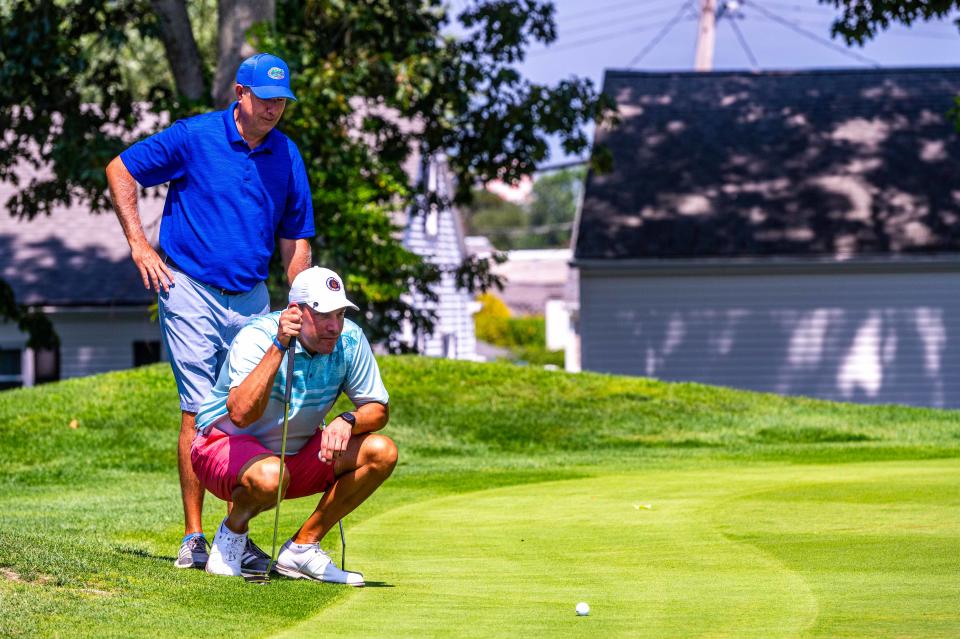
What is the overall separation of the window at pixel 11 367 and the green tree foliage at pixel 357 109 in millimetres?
4973

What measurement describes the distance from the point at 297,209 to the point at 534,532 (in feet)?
6.53

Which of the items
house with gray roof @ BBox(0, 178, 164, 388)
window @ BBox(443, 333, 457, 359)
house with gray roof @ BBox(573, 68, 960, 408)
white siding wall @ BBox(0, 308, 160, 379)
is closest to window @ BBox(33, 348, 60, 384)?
house with gray roof @ BBox(0, 178, 164, 388)

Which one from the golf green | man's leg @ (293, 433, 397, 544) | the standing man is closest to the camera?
the golf green

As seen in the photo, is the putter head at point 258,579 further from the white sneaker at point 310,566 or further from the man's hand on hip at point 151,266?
the man's hand on hip at point 151,266

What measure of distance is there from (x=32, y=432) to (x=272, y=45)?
5.80 metres

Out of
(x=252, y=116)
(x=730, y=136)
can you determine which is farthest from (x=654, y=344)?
(x=252, y=116)

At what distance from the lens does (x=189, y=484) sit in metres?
6.29

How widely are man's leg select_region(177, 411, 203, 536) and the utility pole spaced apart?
28621 millimetres

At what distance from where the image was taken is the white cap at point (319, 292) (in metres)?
5.32

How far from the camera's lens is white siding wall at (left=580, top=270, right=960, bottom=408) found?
2375 cm

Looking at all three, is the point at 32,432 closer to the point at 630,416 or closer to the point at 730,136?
the point at 630,416

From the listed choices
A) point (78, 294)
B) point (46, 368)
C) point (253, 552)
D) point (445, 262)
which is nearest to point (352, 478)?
point (253, 552)

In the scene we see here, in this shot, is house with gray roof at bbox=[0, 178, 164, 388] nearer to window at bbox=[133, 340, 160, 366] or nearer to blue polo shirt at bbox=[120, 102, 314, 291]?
window at bbox=[133, 340, 160, 366]

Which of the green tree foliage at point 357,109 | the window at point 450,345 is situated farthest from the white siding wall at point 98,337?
the window at point 450,345
